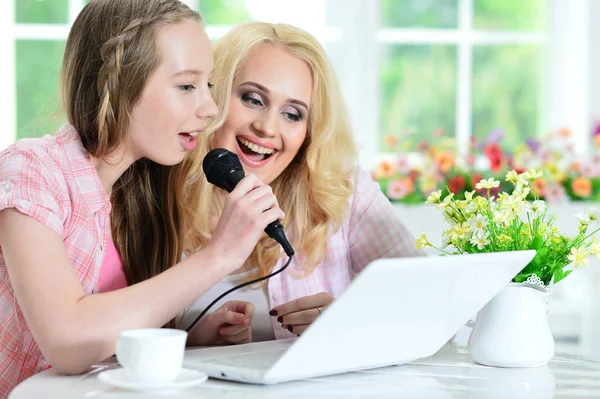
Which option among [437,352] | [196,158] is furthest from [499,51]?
[437,352]

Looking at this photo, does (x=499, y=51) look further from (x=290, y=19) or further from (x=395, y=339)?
(x=395, y=339)

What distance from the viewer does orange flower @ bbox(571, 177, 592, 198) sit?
3.46 m

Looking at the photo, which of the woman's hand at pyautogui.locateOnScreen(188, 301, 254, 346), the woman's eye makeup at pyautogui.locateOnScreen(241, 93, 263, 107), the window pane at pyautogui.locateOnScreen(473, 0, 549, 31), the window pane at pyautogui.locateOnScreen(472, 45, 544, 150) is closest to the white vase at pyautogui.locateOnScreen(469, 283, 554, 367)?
the woman's hand at pyautogui.locateOnScreen(188, 301, 254, 346)

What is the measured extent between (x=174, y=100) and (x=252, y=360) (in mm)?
494

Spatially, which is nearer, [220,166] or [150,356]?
[150,356]

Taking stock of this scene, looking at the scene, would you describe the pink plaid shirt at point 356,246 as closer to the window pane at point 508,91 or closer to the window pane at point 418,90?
the window pane at point 418,90

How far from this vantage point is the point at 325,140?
79.4 inches

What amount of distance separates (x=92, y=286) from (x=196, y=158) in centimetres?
54

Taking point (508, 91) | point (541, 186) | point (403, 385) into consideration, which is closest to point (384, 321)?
point (403, 385)

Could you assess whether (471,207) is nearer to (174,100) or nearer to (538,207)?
(538,207)

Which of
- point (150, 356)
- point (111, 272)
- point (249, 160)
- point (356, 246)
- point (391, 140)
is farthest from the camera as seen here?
point (391, 140)

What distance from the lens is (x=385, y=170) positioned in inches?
137

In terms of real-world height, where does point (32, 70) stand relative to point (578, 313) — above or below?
above

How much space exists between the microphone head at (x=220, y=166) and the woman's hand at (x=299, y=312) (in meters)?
0.28
